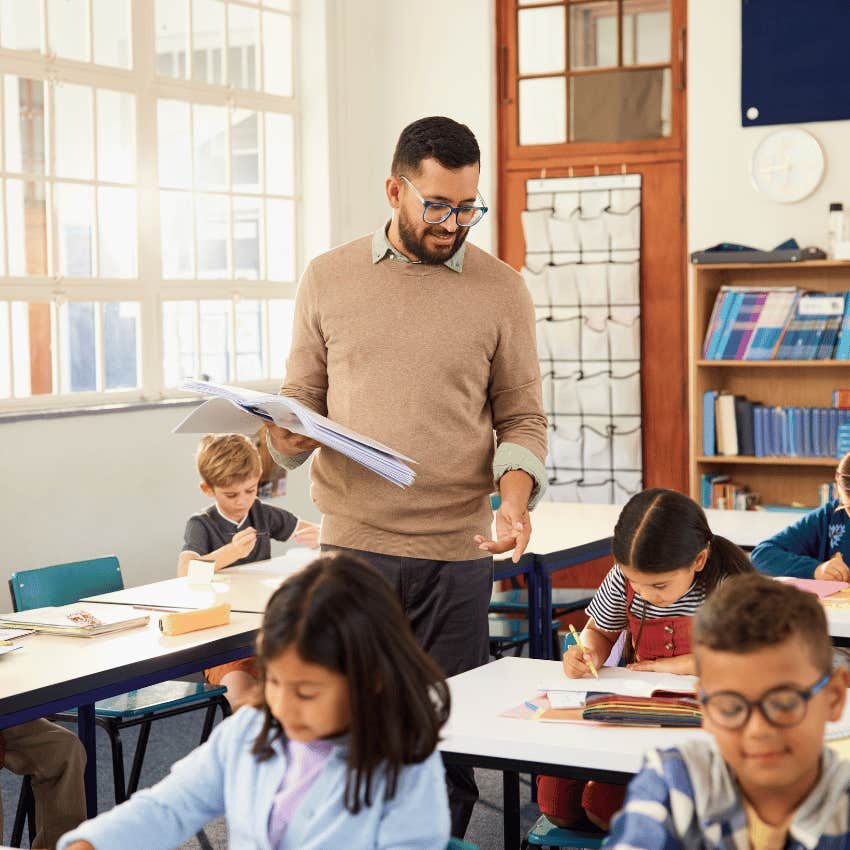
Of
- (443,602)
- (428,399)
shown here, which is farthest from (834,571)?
(428,399)

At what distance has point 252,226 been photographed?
20.5 feet

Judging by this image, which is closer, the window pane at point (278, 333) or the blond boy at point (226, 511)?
the blond boy at point (226, 511)

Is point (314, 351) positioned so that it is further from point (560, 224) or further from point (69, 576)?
point (560, 224)

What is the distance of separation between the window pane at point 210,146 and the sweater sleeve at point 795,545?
3.15 meters

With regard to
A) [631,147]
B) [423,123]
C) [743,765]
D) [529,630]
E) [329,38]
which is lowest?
[529,630]

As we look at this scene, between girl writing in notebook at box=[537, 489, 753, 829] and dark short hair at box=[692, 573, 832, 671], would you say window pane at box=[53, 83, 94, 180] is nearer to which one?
girl writing in notebook at box=[537, 489, 753, 829]

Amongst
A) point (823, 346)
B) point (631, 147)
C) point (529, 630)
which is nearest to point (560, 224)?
point (631, 147)

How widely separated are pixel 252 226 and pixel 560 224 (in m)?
1.46

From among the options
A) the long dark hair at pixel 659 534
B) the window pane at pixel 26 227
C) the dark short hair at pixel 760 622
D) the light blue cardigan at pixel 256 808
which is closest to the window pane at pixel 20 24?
the window pane at pixel 26 227

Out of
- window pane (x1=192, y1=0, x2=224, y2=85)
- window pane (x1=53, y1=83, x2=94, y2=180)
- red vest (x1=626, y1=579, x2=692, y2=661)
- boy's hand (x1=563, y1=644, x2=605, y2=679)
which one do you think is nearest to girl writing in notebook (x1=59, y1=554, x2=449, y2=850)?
boy's hand (x1=563, y1=644, x2=605, y2=679)

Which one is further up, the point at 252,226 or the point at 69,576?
the point at 252,226

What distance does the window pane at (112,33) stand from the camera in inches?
213

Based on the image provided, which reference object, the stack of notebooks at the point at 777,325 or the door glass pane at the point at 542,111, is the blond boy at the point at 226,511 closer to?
the stack of notebooks at the point at 777,325

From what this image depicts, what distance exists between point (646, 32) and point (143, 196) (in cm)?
246
